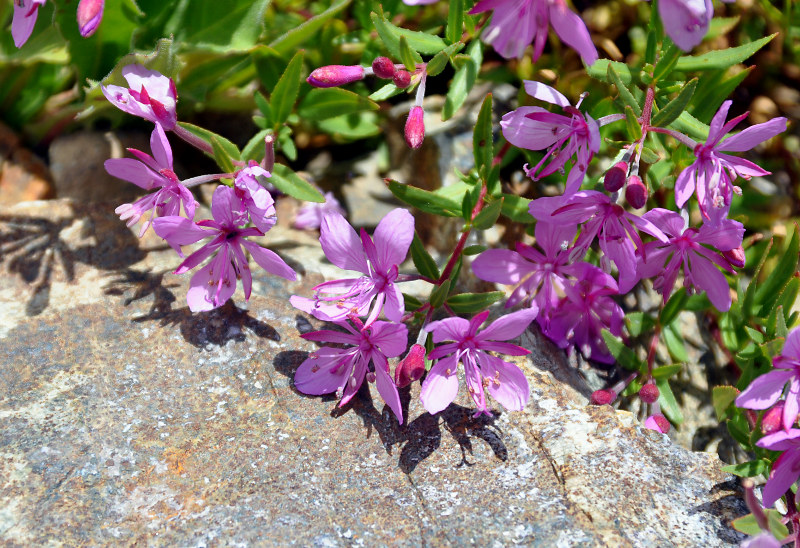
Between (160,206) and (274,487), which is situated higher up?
(160,206)

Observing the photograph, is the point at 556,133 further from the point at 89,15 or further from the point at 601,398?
the point at 89,15

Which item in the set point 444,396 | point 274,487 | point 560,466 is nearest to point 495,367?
point 444,396

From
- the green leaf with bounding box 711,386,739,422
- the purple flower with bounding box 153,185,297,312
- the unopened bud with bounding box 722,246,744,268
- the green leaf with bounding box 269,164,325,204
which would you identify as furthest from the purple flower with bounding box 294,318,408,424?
the unopened bud with bounding box 722,246,744,268

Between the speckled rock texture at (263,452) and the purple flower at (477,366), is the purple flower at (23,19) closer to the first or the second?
the speckled rock texture at (263,452)

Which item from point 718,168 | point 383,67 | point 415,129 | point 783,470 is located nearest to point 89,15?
point 383,67

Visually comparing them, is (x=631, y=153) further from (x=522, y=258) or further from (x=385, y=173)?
(x=385, y=173)
